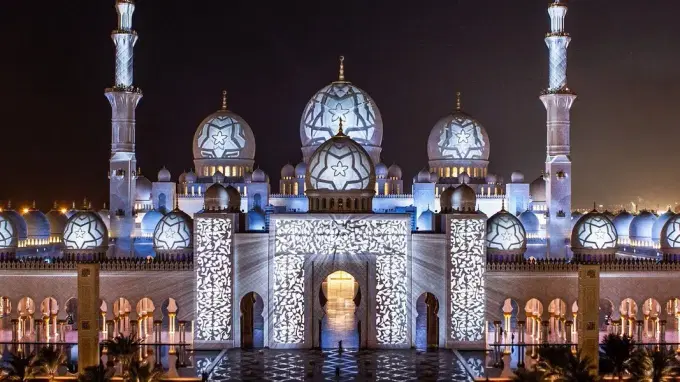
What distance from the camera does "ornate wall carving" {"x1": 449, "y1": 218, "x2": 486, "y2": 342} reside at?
13.2 m

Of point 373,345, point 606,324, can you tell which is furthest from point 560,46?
point 373,345

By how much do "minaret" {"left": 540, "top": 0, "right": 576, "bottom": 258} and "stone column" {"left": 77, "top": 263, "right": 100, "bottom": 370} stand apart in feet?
33.1

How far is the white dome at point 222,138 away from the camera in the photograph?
63.3 feet

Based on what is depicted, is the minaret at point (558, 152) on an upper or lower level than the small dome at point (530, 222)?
upper

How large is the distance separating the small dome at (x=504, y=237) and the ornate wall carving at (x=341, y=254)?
190 cm

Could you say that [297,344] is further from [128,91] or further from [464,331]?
[128,91]

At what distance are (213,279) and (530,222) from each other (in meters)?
7.82

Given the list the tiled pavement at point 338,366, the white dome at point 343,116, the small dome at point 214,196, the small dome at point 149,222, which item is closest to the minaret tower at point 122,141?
the small dome at point 149,222

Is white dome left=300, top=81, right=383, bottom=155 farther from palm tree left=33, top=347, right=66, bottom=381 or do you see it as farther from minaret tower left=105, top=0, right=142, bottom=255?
palm tree left=33, top=347, right=66, bottom=381

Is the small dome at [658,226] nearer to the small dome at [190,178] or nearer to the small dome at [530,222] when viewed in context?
the small dome at [530,222]

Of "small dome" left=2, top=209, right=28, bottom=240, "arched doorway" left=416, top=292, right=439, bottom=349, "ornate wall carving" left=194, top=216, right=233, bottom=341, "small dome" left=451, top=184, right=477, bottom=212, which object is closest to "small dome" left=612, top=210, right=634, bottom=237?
"small dome" left=451, top=184, right=477, bottom=212

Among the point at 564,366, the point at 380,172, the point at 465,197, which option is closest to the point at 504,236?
the point at 465,197

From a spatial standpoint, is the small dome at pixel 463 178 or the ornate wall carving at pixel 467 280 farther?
the small dome at pixel 463 178

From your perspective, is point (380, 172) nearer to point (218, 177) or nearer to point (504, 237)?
point (218, 177)
